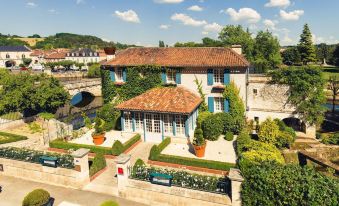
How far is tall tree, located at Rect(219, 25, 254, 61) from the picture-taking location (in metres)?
61.6

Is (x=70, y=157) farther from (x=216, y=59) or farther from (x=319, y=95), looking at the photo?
(x=319, y=95)

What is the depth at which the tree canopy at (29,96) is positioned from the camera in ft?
96.3

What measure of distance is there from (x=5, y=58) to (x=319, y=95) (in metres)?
126

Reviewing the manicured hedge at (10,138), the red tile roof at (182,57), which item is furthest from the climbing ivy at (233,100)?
the manicured hedge at (10,138)

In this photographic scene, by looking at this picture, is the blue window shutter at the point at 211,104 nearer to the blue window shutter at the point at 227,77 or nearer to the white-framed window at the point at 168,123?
the blue window shutter at the point at 227,77

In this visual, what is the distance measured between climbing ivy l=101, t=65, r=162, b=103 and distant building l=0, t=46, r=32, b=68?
108472 millimetres

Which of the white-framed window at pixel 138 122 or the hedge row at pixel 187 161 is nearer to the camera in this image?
the hedge row at pixel 187 161

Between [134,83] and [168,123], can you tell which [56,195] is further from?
[134,83]

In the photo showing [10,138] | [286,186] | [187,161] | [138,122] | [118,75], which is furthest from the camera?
[118,75]

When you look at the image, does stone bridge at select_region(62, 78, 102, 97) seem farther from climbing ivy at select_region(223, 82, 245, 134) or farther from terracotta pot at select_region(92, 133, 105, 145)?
climbing ivy at select_region(223, 82, 245, 134)

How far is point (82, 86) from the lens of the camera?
5075 cm

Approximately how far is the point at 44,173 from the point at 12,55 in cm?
12131

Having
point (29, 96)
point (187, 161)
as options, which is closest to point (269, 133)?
point (187, 161)

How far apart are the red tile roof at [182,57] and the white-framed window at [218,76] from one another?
2.90ft
